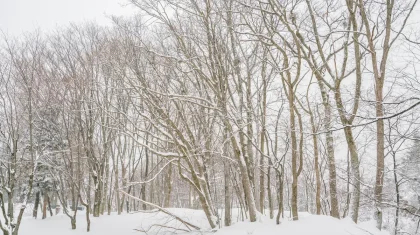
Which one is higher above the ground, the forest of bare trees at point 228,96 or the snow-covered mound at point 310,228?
the forest of bare trees at point 228,96

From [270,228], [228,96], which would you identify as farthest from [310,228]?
[228,96]

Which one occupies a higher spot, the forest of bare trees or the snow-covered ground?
the forest of bare trees

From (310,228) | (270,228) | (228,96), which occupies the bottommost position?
(270,228)

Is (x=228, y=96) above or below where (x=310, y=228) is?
above

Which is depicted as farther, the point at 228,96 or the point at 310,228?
the point at 228,96

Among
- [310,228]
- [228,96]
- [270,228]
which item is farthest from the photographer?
[228,96]

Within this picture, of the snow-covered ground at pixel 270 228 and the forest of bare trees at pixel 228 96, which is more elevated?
the forest of bare trees at pixel 228 96

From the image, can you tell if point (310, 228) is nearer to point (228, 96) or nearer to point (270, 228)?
point (270, 228)

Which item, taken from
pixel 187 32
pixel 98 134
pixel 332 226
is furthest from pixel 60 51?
pixel 332 226

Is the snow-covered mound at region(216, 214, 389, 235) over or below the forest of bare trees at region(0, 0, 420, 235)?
below

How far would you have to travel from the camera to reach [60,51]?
497 inches

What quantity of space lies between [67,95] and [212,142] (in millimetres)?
7059

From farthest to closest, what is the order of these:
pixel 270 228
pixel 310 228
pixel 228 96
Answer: pixel 228 96, pixel 270 228, pixel 310 228

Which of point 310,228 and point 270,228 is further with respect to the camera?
point 270,228
